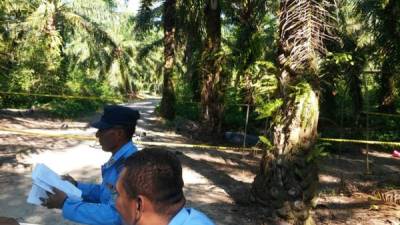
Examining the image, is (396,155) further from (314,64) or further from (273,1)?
(314,64)

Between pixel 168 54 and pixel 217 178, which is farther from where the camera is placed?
pixel 168 54

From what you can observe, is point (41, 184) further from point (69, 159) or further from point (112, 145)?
point (69, 159)

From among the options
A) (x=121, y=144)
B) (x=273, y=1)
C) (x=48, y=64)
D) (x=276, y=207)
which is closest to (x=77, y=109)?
(x=48, y=64)

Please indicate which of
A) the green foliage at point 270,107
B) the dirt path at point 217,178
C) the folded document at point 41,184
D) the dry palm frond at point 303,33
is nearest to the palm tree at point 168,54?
the dirt path at point 217,178

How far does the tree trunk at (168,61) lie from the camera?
1805 centimetres

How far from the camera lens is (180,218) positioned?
1.68 meters

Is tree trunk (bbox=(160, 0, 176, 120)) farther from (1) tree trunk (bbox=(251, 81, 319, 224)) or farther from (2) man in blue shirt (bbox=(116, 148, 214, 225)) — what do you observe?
(2) man in blue shirt (bbox=(116, 148, 214, 225))

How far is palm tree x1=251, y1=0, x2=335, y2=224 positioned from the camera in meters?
6.26

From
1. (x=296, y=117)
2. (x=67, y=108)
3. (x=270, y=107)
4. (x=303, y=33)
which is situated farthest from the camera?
(x=67, y=108)

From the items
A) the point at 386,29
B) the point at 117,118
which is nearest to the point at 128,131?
the point at 117,118

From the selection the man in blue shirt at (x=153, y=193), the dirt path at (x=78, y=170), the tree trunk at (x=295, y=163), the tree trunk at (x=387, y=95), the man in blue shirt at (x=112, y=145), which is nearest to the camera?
the man in blue shirt at (x=153, y=193)

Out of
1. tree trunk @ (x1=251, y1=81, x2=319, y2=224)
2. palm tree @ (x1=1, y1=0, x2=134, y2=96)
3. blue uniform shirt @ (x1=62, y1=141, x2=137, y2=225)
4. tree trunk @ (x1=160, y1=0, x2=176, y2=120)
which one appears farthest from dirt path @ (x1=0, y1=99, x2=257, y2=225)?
palm tree @ (x1=1, y1=0, x2=134, y2=96)

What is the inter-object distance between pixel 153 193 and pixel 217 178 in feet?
24.5

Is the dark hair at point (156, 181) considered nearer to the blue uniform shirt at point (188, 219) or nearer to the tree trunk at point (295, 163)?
the blue uniform shirt at point (188, 219)
